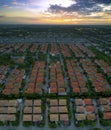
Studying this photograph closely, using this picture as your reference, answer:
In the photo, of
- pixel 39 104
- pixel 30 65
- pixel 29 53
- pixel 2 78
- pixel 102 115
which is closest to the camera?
pixel 102 115

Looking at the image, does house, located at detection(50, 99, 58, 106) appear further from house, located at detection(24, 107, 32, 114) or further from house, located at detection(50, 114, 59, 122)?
house, located at detection(24, 107, 32, 114)

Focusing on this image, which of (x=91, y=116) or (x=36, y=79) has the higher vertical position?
(x=36, y=79)

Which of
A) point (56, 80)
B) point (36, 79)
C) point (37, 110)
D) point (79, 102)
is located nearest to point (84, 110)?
point (79, 102)

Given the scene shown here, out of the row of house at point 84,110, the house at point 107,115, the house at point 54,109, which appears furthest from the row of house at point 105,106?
the house at point 54,109

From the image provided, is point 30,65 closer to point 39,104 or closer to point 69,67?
point 69,67

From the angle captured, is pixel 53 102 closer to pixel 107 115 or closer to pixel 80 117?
pixel 80 117

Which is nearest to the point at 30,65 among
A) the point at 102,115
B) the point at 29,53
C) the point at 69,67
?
the point at 69,67
